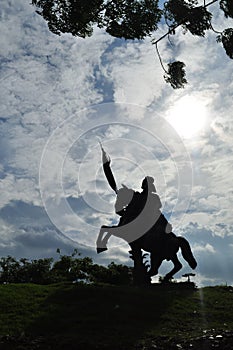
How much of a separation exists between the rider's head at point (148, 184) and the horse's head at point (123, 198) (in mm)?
564

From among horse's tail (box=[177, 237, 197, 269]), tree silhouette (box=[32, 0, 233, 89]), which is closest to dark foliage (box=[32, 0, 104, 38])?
tree silhouette (box=[32, 0, 233, 89])

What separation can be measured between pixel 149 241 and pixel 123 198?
2.10 m

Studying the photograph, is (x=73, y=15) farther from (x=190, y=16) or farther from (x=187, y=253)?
(x=187, y=253)

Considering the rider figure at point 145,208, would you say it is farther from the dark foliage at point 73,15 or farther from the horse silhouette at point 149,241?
the dark foliage at point 73,15

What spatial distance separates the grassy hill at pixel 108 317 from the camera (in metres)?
9.10

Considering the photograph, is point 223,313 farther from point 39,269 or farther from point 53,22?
point 39,269

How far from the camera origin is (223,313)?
12516mm

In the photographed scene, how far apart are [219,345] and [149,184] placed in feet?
30.5

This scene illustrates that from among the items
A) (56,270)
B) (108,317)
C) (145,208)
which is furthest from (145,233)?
(56,270)

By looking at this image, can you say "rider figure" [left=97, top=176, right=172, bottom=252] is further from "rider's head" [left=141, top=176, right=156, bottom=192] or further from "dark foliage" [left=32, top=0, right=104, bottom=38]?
"dark foliage" [left=32, top=0, right=104, bottom=38]

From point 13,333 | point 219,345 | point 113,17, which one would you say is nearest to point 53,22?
point 113,17

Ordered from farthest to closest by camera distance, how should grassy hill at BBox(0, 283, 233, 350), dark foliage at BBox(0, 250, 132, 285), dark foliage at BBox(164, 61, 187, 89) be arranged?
dark foliage at BBox(0, 250, 132, 285)
dark foliage at BBox(164, 61, 187, 89)
grassy hill at BBox(0, 283, 233, 350)

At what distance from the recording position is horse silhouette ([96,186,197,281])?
16.3 meters

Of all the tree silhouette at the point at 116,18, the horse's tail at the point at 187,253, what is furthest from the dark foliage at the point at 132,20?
the horse's tail at the point at 187,253
